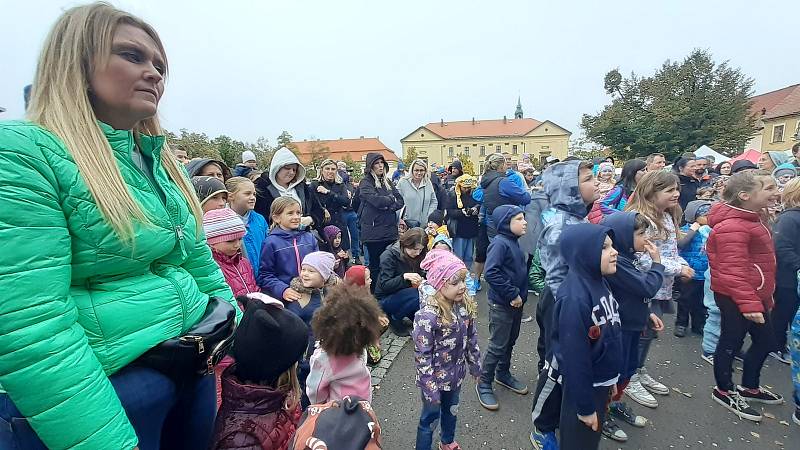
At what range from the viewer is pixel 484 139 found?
277ft

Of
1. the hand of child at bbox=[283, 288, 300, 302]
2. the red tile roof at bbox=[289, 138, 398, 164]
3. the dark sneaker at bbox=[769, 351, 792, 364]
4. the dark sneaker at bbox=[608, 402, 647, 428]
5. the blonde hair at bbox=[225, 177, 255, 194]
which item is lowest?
the dark sneaker at bbox=[769, 351, 792, 364]

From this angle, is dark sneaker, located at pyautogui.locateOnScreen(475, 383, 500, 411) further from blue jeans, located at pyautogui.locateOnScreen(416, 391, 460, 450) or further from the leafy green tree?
the leafy green tree

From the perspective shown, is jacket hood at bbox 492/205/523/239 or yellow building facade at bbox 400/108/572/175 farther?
yellow building facade at bbox 400/108/572/175

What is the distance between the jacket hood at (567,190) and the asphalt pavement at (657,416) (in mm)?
1806

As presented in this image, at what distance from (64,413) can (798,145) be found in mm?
10848

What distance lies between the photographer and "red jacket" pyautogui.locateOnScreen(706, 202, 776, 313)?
3.29 m

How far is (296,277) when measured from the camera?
11.3 feet

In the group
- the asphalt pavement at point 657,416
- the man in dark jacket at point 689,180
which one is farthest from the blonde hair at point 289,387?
the man in dark jacket at point 689,180

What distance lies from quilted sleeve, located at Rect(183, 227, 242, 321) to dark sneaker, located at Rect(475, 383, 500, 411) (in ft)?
8.79

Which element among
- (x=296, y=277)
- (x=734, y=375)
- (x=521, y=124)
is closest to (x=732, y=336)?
(x=734, y=375)

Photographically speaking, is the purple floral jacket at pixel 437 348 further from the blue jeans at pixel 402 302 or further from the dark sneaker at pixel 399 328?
the dark sneaker at pixel 399 328

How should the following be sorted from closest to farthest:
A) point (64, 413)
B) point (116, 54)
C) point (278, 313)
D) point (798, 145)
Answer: point (64, 413)
point (116, 54)
point (278, 313)
point (798, 145)

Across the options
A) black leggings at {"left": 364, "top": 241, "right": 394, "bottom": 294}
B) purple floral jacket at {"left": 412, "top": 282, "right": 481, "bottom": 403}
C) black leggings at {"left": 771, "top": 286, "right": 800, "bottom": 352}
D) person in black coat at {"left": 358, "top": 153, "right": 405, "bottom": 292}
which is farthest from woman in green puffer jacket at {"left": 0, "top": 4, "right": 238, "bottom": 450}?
black leggings at {"left": 771, "top": 286, "right": 800, "bottom": 352}

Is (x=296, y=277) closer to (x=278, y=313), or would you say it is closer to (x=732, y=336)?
(x=278, y=313)
